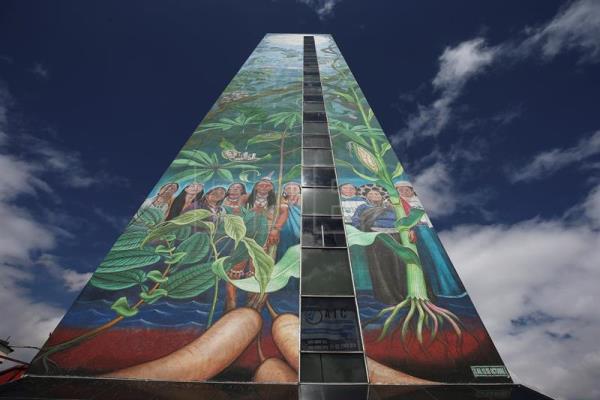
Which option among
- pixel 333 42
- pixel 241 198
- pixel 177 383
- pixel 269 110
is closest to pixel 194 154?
pixel 241 198

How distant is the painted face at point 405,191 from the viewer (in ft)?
44.0

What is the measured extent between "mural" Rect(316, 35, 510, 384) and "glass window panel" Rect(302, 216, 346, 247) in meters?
0.39

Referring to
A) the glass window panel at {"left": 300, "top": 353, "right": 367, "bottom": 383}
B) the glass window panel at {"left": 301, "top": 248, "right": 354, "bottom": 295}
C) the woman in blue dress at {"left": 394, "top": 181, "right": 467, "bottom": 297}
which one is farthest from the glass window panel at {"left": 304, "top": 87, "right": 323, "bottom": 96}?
the glass window panel at {"left": 300, "top": 353, "right": 367, "bottom": 383}

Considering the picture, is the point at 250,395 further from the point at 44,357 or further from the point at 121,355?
the point at 44,357

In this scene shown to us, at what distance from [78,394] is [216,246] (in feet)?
17.4

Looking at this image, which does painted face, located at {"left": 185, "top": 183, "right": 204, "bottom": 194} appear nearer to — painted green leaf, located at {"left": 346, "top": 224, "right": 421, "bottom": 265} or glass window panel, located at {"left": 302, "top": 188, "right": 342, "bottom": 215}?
glass window panel, located at {"left": 302, "top": 188, "right": 342, "bottom": 215}

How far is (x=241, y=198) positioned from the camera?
12922 millimetres

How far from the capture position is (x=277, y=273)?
10438 mm

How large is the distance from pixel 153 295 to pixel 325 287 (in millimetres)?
5498

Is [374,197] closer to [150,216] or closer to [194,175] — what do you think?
[194,175]

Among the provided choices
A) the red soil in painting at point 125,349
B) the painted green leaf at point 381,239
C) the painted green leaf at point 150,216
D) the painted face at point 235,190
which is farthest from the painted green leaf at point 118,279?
the painted green leaf at point 381,239

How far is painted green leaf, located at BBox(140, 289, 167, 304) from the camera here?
9555mm

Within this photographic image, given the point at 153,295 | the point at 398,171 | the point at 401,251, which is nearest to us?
the point at 153,295

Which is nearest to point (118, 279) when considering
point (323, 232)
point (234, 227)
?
point (234, 227)
